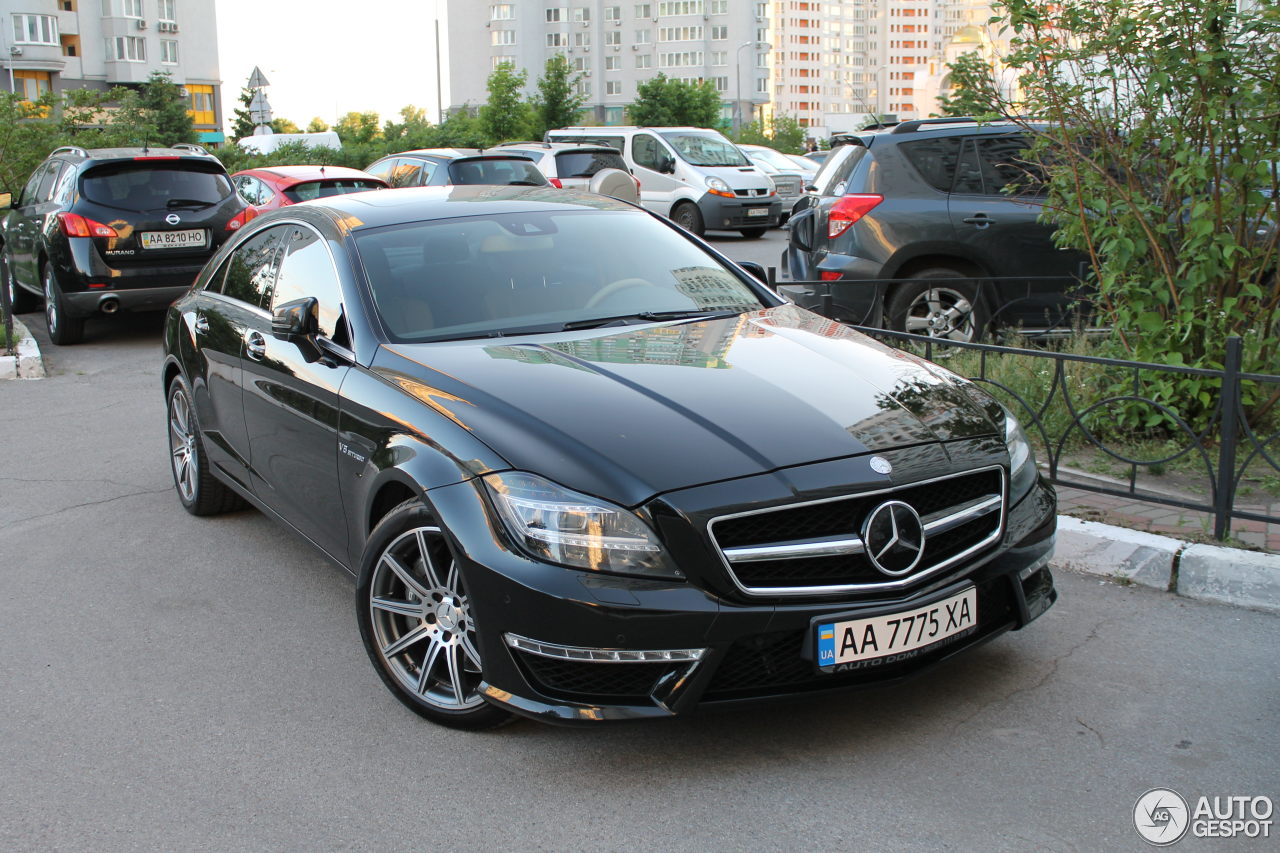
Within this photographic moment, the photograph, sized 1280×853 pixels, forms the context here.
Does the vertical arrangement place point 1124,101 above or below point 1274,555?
above

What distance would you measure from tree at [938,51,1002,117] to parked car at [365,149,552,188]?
958 cm

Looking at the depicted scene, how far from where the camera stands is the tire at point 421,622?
3652 mm

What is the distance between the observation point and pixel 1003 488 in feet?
12.3

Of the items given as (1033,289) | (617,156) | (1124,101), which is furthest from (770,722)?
(617,156)

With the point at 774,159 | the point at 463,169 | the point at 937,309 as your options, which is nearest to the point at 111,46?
the point at 774,159

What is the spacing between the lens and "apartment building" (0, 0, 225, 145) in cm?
7238

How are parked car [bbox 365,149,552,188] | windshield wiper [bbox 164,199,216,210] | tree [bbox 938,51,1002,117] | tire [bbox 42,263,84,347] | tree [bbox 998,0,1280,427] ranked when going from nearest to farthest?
tree [bbox 998,0,1280,427]
tree [bbox 938,51,1002,117]
tire [bbox 42,263,84,347]
windshield wiper [bbox 164,199,216,210]
parked car [bbox 365,149,552,188]

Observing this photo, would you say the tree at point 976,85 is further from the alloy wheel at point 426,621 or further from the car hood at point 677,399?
the alloy wheel at point 426,621

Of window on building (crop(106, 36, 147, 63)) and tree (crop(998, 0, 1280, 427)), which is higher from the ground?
window on building (crop(106, 36, 147, 63))

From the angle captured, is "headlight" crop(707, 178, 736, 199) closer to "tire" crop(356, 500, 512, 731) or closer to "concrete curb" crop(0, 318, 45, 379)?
"concrete curb" crop(0, 318, 45, 379)

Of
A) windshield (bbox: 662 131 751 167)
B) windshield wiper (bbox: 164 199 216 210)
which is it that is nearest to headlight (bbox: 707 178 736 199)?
windshield (bbox: 662 131 751 167)

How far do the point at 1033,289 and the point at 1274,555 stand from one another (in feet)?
14.8

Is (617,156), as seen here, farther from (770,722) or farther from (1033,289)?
(770,722)

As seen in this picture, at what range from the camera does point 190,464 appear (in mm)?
6125
